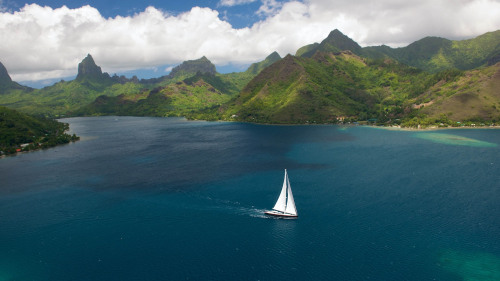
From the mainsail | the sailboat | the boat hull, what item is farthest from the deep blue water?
the mainsail

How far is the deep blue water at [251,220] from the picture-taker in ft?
217

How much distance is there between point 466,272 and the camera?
6172 cm

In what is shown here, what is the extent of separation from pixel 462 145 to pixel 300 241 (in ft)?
529

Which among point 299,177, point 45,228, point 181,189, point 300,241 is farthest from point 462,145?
point 45,228

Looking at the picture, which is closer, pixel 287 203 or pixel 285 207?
pixel 287 203

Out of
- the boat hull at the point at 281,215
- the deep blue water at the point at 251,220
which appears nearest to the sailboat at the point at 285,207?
the boat hull at the point at 281,215

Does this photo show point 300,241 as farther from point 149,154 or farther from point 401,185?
A: point 149,154

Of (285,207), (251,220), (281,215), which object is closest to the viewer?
(281,215)

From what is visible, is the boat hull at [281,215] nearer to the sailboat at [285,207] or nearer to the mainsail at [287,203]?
the sailboat at [285,207]

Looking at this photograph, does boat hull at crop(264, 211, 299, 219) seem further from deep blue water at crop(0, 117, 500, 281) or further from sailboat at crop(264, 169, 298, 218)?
deep blue water at crop(0, 117, 500, 281)

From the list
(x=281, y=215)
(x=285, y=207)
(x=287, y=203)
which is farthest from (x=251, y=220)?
(x=287, y=203)

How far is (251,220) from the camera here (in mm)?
88062

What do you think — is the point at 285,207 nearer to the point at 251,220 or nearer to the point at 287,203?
the point at 287,203

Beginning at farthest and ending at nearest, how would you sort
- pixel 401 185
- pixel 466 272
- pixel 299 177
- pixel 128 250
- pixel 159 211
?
pixel 299 177, pixel 401 185, pixel 159 211, pixel 128 250, pixel 466 272
